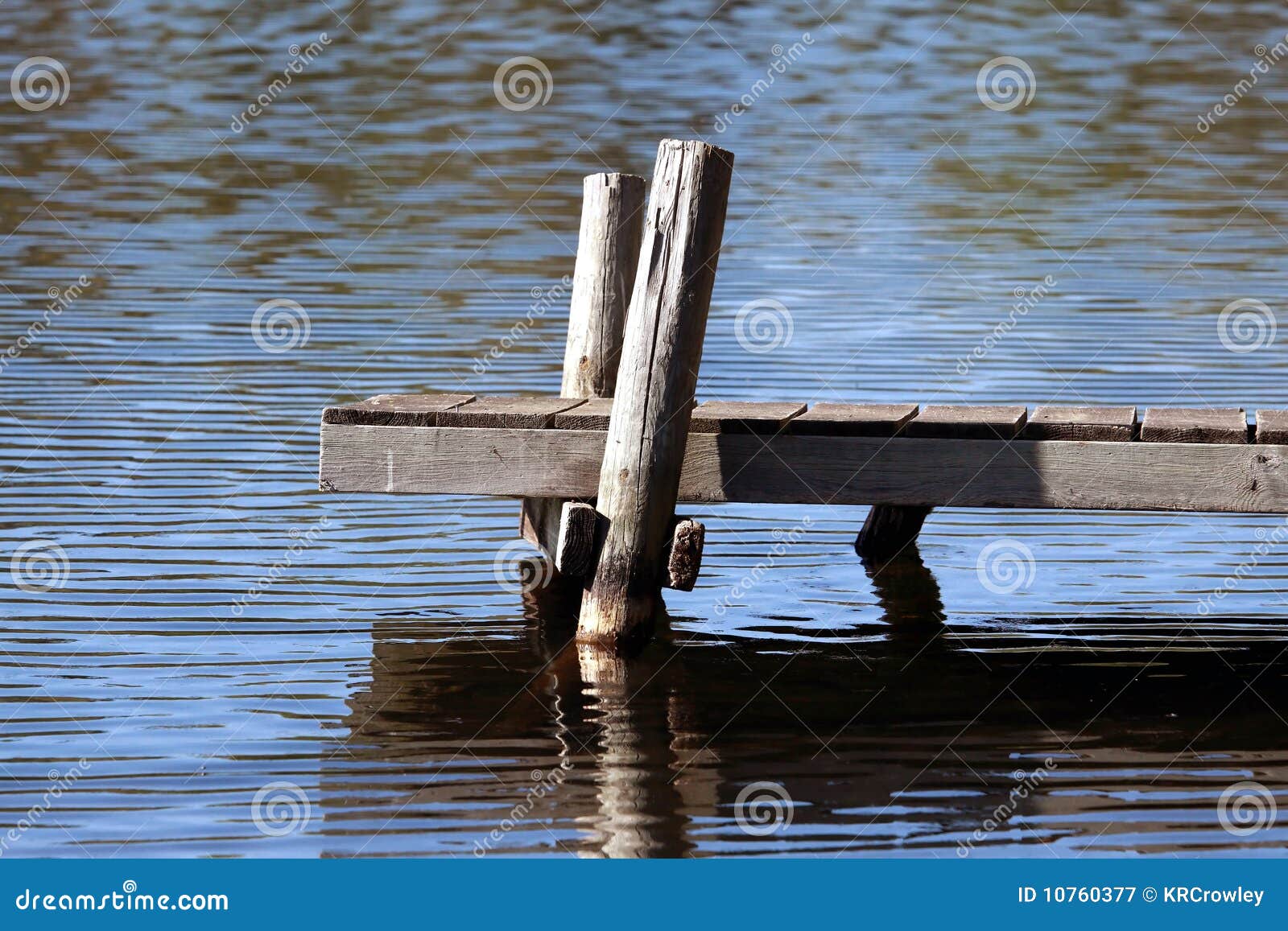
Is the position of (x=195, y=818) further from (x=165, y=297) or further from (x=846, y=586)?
(x=165, y=297)

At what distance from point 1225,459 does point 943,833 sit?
2.35m

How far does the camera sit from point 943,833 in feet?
20.7
